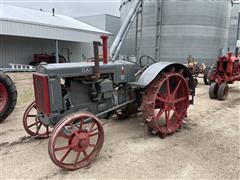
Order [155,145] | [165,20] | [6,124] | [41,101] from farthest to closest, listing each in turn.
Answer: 1. [165,20]
2. [6,124]
3. [155,145]
4. [41,101]

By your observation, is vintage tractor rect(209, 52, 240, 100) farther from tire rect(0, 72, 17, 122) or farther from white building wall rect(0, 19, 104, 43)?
white building wall rect(0, 19, 104, 43)

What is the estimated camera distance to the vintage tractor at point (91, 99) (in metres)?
2.69

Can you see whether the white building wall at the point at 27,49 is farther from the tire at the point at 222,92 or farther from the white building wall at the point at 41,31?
the tire at the point at 222,92

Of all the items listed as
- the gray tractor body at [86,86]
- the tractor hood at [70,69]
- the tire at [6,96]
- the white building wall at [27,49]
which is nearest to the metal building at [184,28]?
the white building wall at [27,49]

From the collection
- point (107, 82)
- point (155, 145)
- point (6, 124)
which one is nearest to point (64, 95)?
point (107, 82)

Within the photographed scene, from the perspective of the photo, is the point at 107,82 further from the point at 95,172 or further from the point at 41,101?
the point at 95,172

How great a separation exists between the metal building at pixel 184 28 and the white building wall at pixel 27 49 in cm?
571

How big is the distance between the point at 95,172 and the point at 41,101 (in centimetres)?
108

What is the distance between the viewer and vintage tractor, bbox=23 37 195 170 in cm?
269

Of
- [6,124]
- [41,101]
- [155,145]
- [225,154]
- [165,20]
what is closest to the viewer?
[41,101]

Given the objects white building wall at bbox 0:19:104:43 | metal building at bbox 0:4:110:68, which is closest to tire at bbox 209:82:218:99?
metal building at bbox 0:4:110:68

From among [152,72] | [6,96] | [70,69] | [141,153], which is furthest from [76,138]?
[6,96]

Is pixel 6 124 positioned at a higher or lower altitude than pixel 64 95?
lower

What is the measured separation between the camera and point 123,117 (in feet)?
14.5
